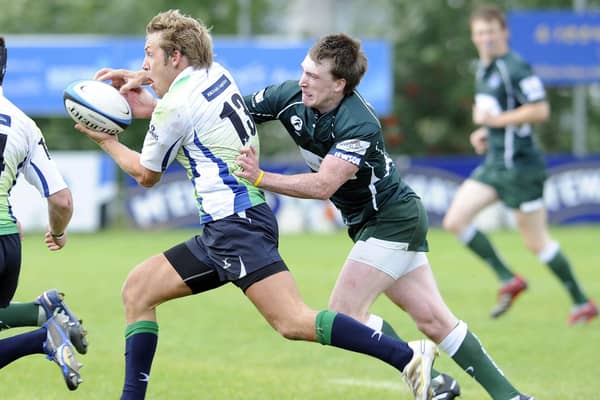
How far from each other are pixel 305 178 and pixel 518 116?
4.62 m

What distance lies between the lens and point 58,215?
5707mm

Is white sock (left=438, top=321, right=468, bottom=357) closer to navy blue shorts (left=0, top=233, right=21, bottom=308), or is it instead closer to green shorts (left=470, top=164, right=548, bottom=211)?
navy blue shorts (left=0, top=233, right=21, bottom=308)

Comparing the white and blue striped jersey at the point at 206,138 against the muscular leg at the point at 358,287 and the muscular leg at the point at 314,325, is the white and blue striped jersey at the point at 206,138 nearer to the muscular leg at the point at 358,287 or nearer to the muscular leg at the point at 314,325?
the muscular leg at the point at 314,325

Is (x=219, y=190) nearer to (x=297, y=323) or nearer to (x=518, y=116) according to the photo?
(x=297, y=323)

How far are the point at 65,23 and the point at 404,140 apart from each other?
28.4 ft

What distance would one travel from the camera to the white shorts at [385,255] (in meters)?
5.70

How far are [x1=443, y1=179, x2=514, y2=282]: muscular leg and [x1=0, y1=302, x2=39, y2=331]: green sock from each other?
4.46 meters

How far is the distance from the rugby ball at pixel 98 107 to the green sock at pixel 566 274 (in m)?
5.10

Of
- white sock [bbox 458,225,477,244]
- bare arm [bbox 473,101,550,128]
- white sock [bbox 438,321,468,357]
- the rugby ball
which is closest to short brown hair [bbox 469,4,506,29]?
bare arm [bbox 473,101,550,128]

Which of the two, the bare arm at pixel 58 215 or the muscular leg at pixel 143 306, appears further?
the bare arm at pixel 58 215

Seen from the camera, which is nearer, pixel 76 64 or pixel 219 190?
pixel 219 190

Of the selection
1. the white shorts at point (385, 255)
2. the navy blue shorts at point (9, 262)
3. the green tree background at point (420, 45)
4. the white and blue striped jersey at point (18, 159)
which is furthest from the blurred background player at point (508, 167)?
the green tree background at point (420, 45)

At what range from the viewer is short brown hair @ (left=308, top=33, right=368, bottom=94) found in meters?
5.41

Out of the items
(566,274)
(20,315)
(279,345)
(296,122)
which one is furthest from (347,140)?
(566,274)
